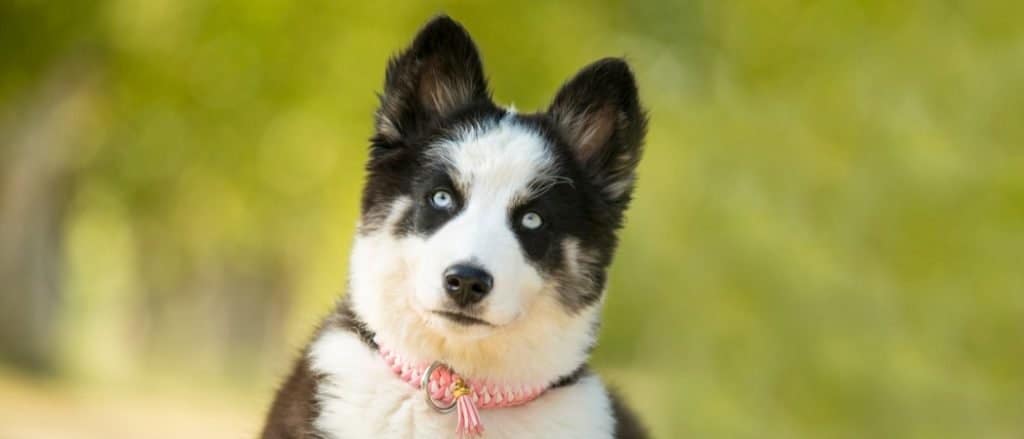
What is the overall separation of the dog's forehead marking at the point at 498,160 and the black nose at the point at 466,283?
0.95 feet

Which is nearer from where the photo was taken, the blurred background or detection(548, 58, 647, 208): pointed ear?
detection(548, 58, 647, 208): pointed ear

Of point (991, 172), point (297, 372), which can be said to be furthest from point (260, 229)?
point (297, 372)

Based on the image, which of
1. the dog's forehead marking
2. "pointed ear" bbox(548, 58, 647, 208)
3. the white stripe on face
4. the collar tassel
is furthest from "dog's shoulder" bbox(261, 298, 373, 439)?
"pointed ear" bbox(548, 58, 647, 208)

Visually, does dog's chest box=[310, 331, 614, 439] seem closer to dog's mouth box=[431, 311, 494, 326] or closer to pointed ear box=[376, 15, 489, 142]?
dog's mouth box=[431, 311, 494, 326]

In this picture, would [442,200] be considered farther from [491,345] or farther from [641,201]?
[641,201]

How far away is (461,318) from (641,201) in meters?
4.80

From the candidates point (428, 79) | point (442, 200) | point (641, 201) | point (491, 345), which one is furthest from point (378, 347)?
point (641, 201)

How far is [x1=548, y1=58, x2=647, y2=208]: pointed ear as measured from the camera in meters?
3.57

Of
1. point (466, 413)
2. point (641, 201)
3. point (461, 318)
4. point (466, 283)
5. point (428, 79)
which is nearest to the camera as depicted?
point (466, 283)

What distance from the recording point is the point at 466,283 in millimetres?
3061

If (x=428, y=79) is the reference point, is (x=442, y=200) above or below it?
below

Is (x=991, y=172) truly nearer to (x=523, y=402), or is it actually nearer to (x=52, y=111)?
(x=523, y=402)

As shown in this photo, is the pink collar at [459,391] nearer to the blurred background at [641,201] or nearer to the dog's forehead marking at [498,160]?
the dog's forehead marking at [498,160]

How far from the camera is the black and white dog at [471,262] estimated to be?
10.6 feet
